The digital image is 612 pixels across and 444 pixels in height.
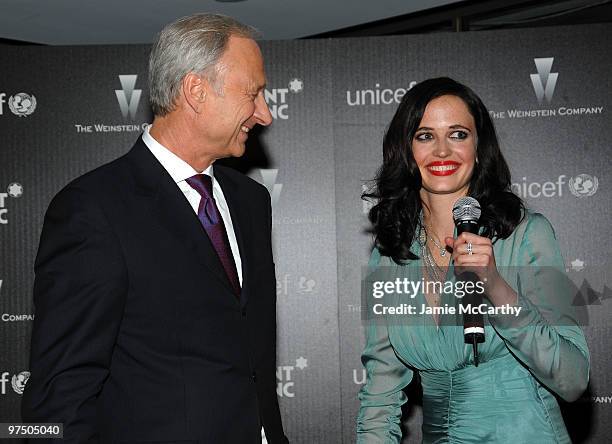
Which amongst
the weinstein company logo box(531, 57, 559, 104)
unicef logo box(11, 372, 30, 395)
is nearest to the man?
the weinstein company logo box(531, 57, 559, 104)

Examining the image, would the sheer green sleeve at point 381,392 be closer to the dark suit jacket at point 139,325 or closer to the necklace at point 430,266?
the necklace at point 430,266

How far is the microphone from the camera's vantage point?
1.90m

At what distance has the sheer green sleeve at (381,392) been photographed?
2.15 m

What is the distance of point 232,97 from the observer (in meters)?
2.01

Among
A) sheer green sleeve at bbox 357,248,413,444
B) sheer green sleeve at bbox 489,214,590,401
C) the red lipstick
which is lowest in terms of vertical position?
sheer green sleeve at bbox 357,248,413,444

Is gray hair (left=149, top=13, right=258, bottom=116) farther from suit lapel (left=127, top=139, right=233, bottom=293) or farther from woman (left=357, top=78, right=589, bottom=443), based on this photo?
woman (left=357, top=78, right=589, bottom=443)

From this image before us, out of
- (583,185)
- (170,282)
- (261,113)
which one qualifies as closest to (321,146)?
(583,185)

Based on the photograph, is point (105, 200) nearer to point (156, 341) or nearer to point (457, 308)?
point (156, 341)

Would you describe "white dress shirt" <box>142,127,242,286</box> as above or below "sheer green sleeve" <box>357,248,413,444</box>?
above

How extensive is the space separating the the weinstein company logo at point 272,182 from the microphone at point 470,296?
214cm

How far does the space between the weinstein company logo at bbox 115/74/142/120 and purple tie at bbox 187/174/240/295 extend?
2.25 m

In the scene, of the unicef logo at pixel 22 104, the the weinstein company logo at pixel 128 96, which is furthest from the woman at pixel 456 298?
the unicef logo at pixel 22 104

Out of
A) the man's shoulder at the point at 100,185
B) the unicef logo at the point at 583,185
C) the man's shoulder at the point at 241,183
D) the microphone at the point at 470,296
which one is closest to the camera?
the man's shoulder at the point at 100,185

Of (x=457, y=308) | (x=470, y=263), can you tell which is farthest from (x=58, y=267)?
(x=457, y=308)
